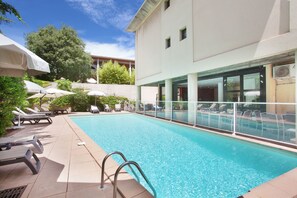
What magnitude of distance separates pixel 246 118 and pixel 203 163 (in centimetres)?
344

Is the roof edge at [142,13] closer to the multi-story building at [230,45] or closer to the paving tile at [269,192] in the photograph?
the multi-story building at [230,45]

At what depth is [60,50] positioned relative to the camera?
2605 cm

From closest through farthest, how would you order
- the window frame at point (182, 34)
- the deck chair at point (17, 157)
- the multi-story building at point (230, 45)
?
1. the deck chair at point (17, 157)
2. the multi-story building at point (230, 45)
3. the window frame at point (182, 34)

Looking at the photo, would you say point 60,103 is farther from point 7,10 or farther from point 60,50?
point 7,10

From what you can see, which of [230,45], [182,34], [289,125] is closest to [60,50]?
[182,34]

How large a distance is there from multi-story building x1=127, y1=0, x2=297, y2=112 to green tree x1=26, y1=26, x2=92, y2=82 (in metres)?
14.6

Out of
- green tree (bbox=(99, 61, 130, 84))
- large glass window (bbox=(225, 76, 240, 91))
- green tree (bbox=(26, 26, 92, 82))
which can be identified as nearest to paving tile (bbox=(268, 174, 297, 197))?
large glass window (bbox=(225, 76, 240, 91))

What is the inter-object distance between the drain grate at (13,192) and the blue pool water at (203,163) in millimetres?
2506

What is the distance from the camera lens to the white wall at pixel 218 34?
22.5 feet

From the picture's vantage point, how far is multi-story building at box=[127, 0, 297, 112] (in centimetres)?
699

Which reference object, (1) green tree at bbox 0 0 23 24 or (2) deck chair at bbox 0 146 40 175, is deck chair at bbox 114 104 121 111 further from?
(2) deck chair at bbox 0 146 40 175

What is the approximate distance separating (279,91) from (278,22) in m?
5.27

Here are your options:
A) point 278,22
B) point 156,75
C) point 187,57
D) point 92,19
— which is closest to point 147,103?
point 156,75

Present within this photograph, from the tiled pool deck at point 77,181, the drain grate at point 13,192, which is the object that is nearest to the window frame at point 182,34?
the tiled pool deck at point 77,181
